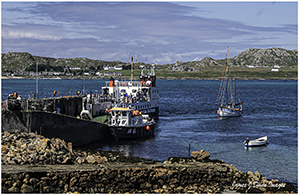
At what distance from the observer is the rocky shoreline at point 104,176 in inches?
954

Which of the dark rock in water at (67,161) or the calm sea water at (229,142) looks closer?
the dark rock in water at (67,161)

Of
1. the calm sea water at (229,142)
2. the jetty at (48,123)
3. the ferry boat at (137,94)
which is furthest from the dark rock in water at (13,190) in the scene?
the ferry boat at (137,94)

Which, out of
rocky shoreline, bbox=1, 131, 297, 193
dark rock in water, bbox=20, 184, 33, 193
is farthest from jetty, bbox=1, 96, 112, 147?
dark rock in water, bbox=20, 184, 33, 193

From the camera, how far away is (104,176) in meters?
25.5

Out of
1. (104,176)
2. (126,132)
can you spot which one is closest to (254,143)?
(126,132)

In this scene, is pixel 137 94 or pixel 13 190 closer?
pixel 13 190

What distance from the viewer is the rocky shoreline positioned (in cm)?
2423

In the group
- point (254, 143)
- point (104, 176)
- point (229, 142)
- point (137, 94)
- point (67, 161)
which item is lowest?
point (229, 142)

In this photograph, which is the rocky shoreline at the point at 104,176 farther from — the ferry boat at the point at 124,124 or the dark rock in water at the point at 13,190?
the ferry boat at the point at 124,124

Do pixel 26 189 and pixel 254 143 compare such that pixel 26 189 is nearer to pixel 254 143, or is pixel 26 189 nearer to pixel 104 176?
pixel 104 176

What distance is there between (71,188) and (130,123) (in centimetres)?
2337

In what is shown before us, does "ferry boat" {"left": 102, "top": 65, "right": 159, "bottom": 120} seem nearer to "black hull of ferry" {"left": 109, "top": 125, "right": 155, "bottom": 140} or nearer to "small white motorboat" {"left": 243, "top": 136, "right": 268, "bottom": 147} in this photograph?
"black hull of ferry" {"left": 109, "top": 125, "right": 155, "bottom": 140}

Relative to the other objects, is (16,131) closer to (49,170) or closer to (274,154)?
(49,170)

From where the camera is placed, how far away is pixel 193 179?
2698 cm
